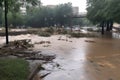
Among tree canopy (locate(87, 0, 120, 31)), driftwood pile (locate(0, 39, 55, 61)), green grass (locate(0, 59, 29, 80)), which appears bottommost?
driftwood pile (locate(0, 39, 55, 61))

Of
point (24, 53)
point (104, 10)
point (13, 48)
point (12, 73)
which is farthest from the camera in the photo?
point (104, 10)

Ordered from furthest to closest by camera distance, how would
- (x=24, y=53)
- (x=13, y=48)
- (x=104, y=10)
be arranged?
(x=104, y=10)
(x=13, y=48)
(x=24, y=53)

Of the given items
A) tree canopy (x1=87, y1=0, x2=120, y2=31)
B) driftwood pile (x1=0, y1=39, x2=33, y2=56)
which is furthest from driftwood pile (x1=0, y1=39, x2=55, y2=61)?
tree canopy (x1=87, y1=0, x2=120, y2=31)

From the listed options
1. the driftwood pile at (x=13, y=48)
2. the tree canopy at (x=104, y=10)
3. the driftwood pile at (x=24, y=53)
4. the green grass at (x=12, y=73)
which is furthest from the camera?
the tree canopy at (x=104, y=10)

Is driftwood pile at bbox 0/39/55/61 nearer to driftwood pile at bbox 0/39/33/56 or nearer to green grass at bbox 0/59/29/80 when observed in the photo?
driftwood pile at bbox 0/39/33/56

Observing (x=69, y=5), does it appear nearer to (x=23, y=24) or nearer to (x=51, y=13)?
(x=51, y=13)

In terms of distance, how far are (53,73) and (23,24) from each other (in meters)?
75.2

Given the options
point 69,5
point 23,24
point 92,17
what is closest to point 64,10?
point 69,5

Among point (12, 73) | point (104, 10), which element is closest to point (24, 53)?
point (12, 73)

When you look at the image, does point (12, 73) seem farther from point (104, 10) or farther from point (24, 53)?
point (104, 10)

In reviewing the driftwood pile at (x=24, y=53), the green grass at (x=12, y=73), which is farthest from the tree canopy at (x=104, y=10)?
the green grass at (x=12, y=73)

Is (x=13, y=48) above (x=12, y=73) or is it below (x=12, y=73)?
below

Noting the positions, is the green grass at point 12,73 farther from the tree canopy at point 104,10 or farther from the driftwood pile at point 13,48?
the tree canopy at point 104,10

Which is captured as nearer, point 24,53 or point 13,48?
point 24,53
